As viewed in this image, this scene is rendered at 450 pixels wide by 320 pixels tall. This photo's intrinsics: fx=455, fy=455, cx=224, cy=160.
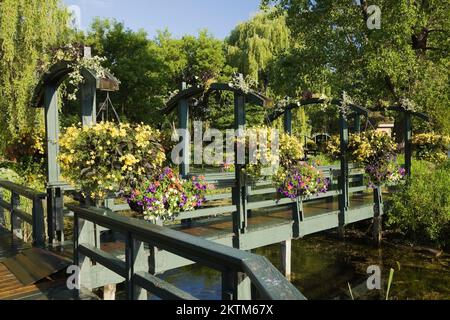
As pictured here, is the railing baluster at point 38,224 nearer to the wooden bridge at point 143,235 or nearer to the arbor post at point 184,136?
the wooden bridge at point 143,235

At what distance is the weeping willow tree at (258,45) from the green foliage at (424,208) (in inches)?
689

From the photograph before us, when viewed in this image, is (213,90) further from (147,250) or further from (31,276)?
(31,276)

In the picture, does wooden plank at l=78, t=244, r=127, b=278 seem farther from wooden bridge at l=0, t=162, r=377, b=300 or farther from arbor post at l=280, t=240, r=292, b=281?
arbor post at l=280, t=240, r=292, b=281

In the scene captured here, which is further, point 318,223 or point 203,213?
point 318,223

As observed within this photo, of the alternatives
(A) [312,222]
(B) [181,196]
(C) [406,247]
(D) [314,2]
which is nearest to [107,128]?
(B) [181,196]

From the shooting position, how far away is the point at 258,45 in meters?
28.9

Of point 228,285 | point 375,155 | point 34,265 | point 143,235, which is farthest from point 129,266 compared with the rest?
point 375,155

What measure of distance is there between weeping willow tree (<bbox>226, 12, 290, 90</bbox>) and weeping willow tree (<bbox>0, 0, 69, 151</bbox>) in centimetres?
1632

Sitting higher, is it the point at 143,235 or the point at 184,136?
the point at 184,136

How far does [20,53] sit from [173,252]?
41.5ft

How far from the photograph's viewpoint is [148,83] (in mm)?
26438

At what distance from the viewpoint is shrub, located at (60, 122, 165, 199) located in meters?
4.65

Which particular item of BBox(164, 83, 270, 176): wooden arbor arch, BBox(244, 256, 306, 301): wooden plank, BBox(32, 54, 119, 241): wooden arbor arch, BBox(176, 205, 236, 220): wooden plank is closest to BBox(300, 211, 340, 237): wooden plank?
BBox(176, 205, 236, 220): wooden plank
